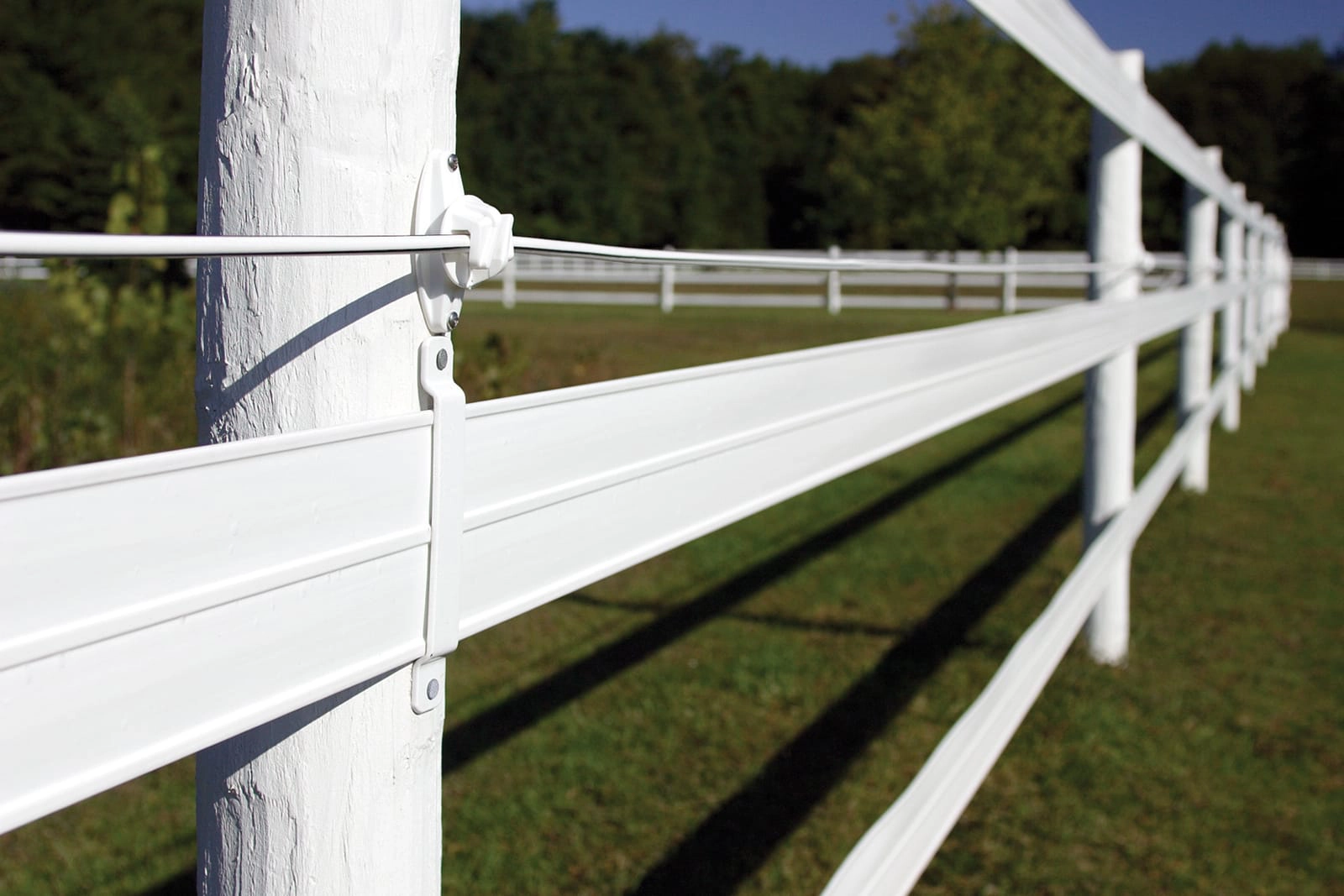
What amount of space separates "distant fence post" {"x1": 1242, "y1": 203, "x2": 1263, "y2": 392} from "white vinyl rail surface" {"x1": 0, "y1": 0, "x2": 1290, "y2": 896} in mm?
8443

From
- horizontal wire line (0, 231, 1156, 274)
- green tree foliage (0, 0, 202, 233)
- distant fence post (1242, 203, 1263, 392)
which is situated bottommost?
horizontal wire line (0, 231, 1156, 274)

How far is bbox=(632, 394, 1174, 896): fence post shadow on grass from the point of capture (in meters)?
2.38

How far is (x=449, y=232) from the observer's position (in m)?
0.78

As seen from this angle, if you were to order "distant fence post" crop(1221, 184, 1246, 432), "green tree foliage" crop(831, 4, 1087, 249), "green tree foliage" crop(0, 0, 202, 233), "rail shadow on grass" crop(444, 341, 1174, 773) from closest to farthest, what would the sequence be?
"rail shadow on grass" crop(444, 341, 1174, 773) → "distant fence post" crop(1221, 184, 1246, 432) → "green tree foliage" crop(0, 0, 202, 233) → "green tree foliage" crop(831, 4, 1087, 249)

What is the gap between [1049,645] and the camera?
213 cm

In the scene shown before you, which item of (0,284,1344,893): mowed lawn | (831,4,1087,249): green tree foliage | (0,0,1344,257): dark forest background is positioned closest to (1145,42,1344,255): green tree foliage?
(0,0,1344,257): dark forest background

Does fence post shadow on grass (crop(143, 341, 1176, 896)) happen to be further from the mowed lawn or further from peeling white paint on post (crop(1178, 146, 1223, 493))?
peeling white paint on post (crop(1178, 146, 1223, 493))

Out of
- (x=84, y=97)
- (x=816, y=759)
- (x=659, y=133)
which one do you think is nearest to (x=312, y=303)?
(x=816, y=759)

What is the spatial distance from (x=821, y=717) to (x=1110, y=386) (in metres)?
1.36

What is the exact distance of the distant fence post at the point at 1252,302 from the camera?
30.4 feet

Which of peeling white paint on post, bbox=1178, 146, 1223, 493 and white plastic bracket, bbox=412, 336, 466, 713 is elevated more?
peeling white paint on post, bbox=1178, 146, 1223, 493

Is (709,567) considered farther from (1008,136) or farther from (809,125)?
(809,125)

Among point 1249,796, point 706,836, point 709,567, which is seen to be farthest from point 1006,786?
point 709,567

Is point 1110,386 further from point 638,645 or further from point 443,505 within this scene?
point 443,505
